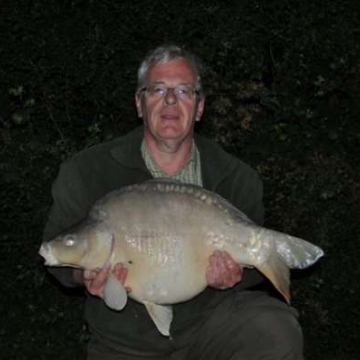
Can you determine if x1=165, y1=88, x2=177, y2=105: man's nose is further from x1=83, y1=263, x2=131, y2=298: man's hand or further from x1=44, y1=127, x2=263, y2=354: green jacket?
x1=83, y1=263, x2=131, y2=298: man's hand

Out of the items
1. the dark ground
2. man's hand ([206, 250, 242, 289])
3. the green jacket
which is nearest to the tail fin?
man's hand ([206, 250, 242, 289])

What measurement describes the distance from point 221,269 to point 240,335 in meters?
0.34

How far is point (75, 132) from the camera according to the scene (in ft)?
17.9

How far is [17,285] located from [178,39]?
1.77 m

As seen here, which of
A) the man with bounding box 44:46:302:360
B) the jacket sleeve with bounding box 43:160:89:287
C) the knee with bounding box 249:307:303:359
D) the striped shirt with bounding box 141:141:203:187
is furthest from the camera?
the striped shirt with bounding box 141:141:203:187

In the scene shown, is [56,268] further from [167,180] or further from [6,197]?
[6,197]

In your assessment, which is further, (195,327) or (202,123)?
(202,123)

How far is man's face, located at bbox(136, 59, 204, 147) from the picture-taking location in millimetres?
3770

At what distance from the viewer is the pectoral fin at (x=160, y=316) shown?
3.50m

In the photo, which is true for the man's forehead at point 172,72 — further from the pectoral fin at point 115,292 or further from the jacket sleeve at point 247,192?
the pectoral fin at point 115,292

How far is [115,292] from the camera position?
11.1 ft

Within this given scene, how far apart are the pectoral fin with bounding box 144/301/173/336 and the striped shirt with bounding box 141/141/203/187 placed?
0.59 metres

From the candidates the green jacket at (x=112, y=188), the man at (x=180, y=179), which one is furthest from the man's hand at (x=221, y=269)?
the green jacket at (x=112, y=188)

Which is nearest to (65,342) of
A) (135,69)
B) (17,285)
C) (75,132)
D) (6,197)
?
(17,285)
